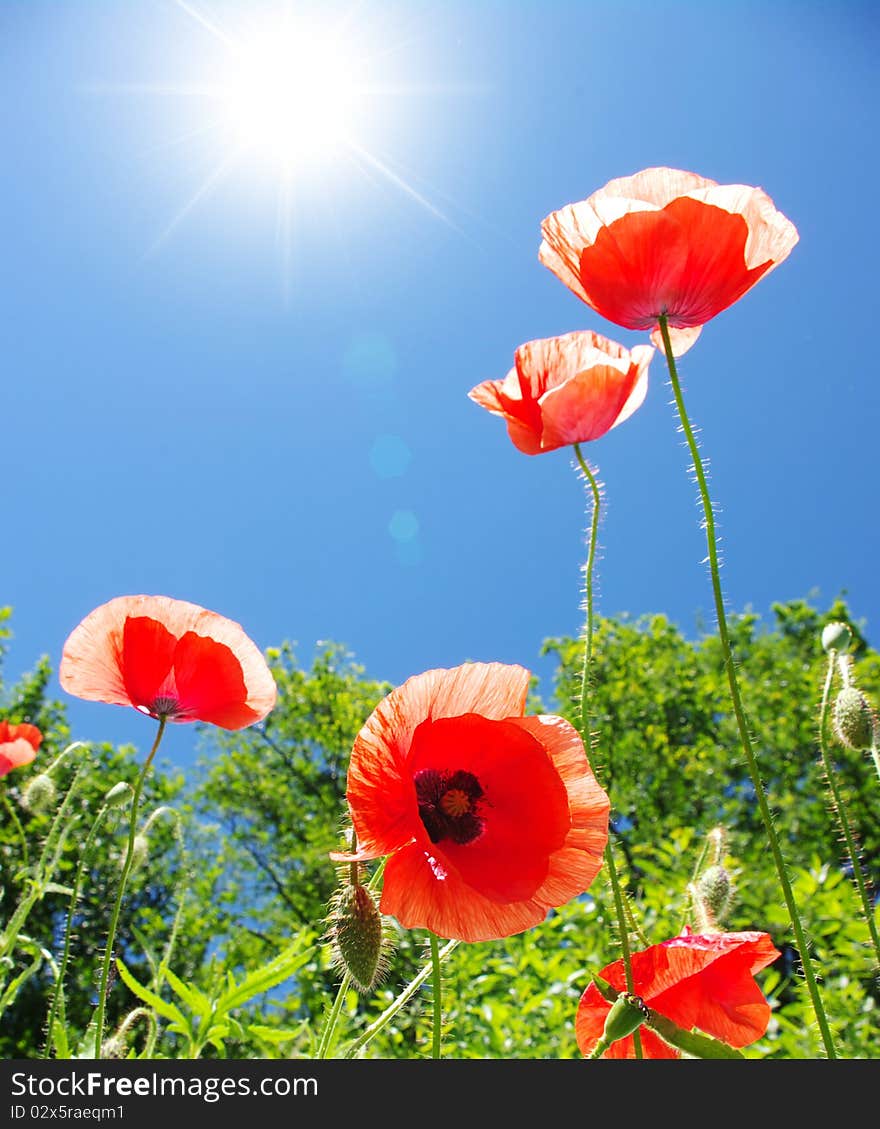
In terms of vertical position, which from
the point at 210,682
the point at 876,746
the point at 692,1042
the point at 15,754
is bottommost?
the point at 692,1042

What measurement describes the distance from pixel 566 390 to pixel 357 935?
0.64 meters

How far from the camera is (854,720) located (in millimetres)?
1268

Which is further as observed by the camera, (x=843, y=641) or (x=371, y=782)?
(x=843, y=641)

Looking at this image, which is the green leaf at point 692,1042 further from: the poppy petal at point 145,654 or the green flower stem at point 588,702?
the poppy petal at point 145,654

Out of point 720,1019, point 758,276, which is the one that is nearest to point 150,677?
point 720,1019

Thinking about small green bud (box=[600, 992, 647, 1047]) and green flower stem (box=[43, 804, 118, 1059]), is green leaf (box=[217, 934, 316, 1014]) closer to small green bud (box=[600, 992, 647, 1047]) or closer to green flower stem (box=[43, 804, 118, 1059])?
green flower stem (box=[43, 804, 118, 1059])

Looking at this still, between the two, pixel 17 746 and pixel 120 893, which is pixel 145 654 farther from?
pixel 17 746

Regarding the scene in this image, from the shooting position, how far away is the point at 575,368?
1.13 m

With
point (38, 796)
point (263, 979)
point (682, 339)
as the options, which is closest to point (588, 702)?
point (682, 339)

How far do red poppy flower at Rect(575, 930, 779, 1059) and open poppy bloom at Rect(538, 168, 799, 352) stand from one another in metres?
0.63

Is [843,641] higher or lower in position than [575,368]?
lower

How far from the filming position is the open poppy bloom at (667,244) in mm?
894

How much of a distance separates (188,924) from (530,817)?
10.3 m
